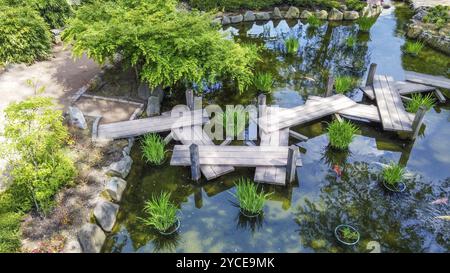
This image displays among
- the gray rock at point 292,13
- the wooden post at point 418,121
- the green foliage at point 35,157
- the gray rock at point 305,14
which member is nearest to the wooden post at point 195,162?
the green foliage at point 35,157

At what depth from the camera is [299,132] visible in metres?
8.78

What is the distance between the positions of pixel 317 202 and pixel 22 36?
9503 millimetres

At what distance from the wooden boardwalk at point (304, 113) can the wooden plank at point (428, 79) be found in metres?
2.66

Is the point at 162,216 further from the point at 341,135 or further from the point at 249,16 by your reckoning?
the point at 249,16

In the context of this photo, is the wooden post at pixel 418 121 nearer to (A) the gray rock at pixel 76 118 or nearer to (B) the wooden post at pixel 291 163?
(B) the wooden post at pixel 291 163

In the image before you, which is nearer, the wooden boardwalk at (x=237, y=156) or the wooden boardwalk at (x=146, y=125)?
the wooden boardwalk at (x=237, y=156)

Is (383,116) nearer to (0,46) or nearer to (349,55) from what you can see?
(349,55)

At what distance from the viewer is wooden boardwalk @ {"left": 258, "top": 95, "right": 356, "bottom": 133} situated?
843 cm

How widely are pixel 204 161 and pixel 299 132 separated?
2.76 metres

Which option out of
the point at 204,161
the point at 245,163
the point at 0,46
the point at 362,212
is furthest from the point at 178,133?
the point at 0,46

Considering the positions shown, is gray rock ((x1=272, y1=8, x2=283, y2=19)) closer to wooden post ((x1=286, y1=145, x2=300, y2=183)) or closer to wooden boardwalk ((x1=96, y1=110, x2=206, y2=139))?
wooden boardwalk ((x1=96, y1=110, x2=206, y2=139))

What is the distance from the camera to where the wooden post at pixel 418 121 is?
25.6ft

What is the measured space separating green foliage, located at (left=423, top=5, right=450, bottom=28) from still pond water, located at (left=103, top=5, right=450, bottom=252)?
18.3 feet

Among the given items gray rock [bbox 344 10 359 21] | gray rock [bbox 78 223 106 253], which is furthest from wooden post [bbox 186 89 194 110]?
gray rock [bbox 344 10 359 21]
